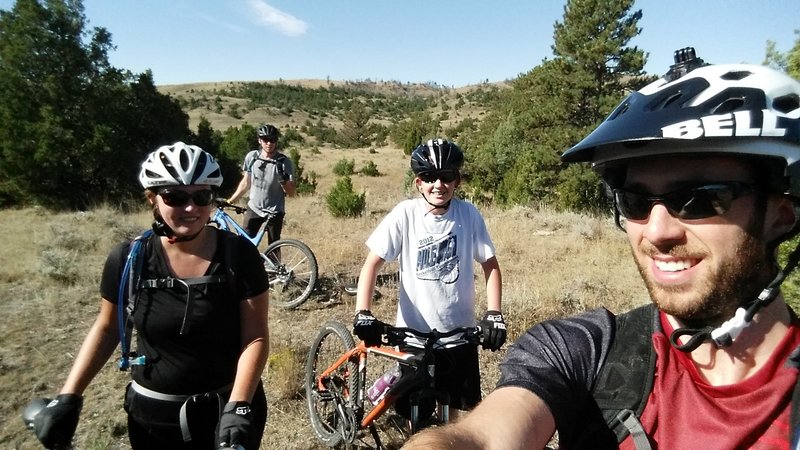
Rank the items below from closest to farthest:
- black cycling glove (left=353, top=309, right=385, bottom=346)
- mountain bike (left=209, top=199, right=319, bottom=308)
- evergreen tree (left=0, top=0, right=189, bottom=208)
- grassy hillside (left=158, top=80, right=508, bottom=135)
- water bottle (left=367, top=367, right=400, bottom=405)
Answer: black cycling glove (left=353, top=309, right=385, bottom=346)
water bottle (left=367, top=367, right=400, bottom=405)
mountain bike (left=209, top=199, right=319, bottom=308)
evergreen tree (left=0, top=0, right=189, bottom=208)
grassy hillside (left=158, top=80, right=508, bottom=135)

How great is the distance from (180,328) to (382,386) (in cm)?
139

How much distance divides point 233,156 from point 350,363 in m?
23.9

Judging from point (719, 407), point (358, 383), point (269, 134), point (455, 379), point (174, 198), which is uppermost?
point (269, 134)

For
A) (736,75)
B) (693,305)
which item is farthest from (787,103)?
(693,305)

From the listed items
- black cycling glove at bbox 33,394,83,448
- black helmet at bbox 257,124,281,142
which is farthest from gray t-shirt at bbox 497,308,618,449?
black helmet at bbox 257,124,281,142

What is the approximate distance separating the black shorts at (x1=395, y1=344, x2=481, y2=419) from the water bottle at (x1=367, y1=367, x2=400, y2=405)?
12cm

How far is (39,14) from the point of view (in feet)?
52.1

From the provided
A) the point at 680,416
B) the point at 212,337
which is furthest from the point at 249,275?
the point at 680,416

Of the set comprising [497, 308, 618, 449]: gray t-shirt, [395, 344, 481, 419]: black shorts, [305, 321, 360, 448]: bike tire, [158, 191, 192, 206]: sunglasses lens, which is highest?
[158, 191, 192, 206]: sunglasses lens

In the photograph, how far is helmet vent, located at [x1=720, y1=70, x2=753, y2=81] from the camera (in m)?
1.37

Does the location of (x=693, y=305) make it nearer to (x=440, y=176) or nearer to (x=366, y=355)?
(x=440, y=176)

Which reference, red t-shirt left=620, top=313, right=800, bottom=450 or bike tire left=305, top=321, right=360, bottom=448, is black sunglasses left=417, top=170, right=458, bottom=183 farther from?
red t-shirt left=620, top=313, right=800, bottom=450

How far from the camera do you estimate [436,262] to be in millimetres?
2939

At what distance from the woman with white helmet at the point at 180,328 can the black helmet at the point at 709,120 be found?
5.61ft
